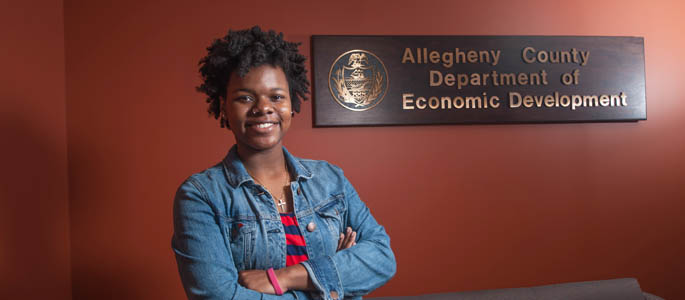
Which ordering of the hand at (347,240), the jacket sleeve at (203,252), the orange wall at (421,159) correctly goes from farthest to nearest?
the orange wall at (421,159) < the hand at (347,240) < the jacket sleeve at (203,252)

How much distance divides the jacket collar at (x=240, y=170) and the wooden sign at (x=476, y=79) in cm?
106

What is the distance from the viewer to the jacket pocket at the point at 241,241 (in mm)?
1227

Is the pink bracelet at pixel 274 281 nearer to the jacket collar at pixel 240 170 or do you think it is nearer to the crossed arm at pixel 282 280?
the crossed arm at pixel 282 280

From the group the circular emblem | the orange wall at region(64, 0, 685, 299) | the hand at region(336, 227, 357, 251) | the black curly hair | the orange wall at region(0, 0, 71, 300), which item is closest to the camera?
Result: the black curly hair

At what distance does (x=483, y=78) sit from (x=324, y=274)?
5.65 feet

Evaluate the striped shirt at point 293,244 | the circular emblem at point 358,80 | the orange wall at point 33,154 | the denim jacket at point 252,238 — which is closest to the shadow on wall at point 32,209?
the orange wall at point 33,154

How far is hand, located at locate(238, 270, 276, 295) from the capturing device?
3.88 ft

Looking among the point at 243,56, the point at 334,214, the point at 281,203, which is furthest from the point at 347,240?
the point at 243,56

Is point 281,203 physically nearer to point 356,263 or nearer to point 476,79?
point 356,263

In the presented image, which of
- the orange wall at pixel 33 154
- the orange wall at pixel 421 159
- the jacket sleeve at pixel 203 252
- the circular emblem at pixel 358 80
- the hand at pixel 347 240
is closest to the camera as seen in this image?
the jacket sleeve at pixel 203 252

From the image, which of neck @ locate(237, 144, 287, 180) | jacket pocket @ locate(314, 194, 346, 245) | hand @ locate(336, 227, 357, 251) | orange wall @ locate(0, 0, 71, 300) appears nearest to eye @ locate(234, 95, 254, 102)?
neck @ locate(237, 144, 287, 180)

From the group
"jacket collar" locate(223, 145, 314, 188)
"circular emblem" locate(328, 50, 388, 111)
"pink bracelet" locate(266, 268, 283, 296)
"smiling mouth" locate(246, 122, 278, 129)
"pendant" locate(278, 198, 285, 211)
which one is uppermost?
"circular emblem" locate(328, 50, 388, 111)

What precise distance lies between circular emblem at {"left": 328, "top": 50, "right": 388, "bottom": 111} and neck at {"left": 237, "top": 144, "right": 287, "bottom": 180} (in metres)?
1.13

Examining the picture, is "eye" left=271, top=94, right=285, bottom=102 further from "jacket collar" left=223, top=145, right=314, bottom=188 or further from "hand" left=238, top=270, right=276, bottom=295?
"hand" left=238, top=270, right=276, bottom=295
